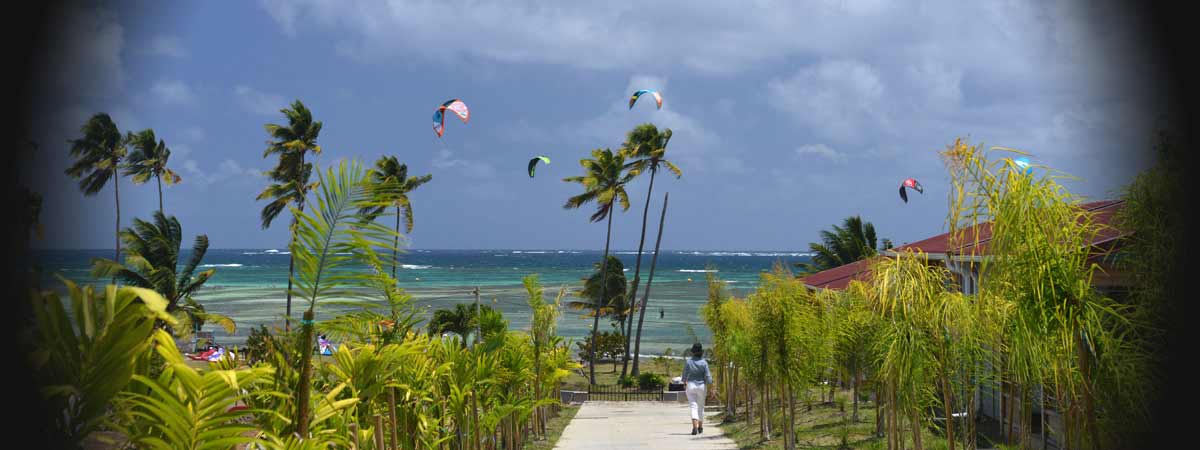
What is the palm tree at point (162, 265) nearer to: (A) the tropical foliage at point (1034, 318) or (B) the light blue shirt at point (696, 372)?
(B) the light blue shirt at point (696, 372)

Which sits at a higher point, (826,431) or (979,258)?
(979,258)

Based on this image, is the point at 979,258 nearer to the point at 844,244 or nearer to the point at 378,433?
the point at 378,433

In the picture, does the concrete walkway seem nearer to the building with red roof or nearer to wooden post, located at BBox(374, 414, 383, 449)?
the building with red roof

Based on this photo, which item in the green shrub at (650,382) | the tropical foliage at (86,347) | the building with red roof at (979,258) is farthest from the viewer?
the green shrub at (650,382)

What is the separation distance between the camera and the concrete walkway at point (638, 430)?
14.4 metres

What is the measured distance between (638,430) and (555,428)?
2.30 m

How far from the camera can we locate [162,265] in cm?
2456

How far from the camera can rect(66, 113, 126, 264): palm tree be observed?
124 ft

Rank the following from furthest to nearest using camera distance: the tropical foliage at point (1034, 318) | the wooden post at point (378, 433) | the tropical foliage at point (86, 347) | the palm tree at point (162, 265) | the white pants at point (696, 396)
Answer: the palm tree at point (162, 265) < the white pants at point (696, 396) < the wooden post at point (378, 433) < the tropical foliage at point (1034, 318) < the tropical foliage at point (86, 347)

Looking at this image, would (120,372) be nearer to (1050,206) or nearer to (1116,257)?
(1050,206)

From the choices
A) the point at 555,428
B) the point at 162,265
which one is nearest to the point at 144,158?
the point at 162,265

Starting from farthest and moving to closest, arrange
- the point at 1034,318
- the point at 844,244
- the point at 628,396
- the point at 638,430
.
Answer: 1. the point at 844,244
2. the point at 628,396
3. the point at 638,430
4. the point at 1034,318

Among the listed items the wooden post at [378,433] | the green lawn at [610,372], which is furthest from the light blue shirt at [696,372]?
the green lawn at [610,372]

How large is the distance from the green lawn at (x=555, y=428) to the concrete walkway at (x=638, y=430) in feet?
0.60
